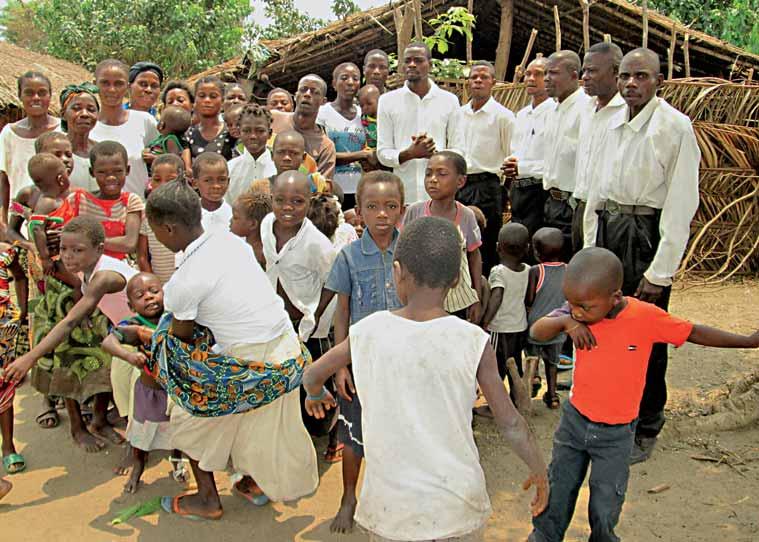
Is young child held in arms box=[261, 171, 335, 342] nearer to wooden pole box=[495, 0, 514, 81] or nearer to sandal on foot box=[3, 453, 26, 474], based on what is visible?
sandal on foot box=[3, 453, 26, 474]

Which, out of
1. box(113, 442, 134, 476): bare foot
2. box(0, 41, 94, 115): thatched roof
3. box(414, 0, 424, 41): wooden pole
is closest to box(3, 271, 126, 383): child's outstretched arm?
box(113, 442, 134, 476): bare foot

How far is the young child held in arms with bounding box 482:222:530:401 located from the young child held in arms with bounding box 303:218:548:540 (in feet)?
6.59

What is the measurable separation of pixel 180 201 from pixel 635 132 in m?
2.22

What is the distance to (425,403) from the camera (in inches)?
72.8

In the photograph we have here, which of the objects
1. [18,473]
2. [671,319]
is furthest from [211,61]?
[671,319]

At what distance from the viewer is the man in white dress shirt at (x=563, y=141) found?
434 cm

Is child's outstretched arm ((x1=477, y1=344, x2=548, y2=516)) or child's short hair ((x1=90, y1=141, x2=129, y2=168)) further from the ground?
child's short hair ((x1=90, y1=141, x2=129, y2=168))

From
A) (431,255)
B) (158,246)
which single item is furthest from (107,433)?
(431,255)

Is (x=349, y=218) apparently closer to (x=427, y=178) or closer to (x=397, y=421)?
(x=427, y=178)

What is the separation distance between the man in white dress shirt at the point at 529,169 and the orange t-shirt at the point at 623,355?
253 cm

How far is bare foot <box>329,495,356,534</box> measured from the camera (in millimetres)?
2867

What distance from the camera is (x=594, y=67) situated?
3.63 m

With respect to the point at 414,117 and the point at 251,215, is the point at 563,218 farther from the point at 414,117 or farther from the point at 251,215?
the point at 251,215

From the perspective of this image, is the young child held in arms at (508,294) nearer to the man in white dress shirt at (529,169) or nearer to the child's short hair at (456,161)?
the child's short hair at (456,161)
